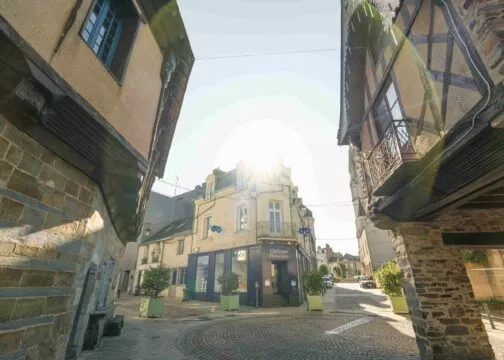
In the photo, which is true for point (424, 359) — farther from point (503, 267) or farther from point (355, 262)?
point (355, 262)

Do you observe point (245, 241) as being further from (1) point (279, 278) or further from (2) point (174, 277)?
(2) point (174, 277)

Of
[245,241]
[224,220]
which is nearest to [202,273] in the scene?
[224,220]

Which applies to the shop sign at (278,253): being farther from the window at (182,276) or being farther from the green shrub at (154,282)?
the window at (182,276)

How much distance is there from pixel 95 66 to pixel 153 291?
992 cm

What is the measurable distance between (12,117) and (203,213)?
18890mm

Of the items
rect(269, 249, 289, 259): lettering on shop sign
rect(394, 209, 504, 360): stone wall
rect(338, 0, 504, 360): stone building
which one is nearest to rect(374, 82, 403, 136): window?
rect(338, 0, 504, 360): stone building

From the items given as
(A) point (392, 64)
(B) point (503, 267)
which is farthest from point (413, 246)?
(B) point (503, 267)

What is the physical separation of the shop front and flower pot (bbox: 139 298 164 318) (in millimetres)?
5557

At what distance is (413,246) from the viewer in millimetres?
5793

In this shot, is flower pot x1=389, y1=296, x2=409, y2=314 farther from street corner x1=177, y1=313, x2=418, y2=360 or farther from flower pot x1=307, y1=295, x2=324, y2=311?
flower pot x1=307, y1=295, x2=324, y2=311

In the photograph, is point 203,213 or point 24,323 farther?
point 203,213

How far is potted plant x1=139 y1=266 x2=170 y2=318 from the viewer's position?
1045 cm

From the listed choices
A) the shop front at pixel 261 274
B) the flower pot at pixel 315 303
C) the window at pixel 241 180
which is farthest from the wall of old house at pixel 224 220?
A: the flower pot at pixel 315 303

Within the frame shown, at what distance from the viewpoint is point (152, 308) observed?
34.2 ft
